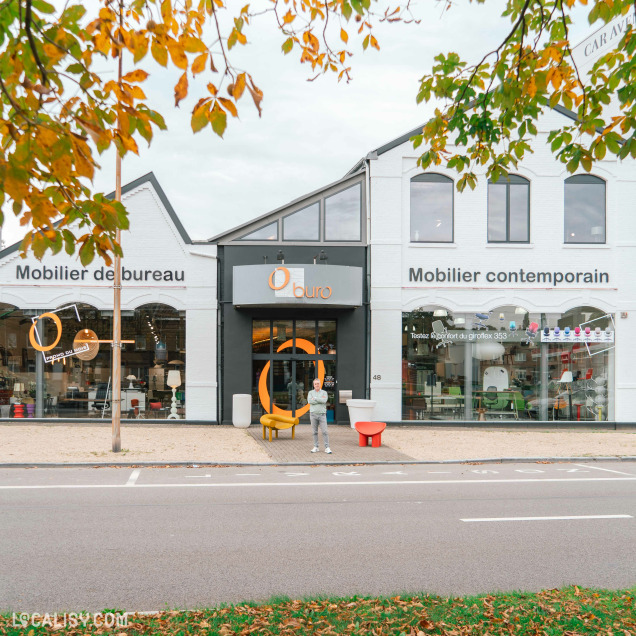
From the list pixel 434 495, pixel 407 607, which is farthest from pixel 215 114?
pixel 434 495

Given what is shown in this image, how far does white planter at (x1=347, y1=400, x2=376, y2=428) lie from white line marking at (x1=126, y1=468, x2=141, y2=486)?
24.2ft

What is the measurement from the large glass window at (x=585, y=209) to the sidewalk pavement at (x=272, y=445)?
20.1ft

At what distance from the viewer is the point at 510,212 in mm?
20953

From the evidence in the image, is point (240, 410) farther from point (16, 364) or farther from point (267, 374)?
point (16, 364)

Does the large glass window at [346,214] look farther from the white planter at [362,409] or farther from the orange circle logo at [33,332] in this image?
the orange circle logo at [33,332]

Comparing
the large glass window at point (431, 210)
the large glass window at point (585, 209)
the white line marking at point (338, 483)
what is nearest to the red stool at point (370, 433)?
the white line marking at point (338, 483)

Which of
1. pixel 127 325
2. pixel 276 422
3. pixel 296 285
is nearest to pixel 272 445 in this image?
pixel 276 422

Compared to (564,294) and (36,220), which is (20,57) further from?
(564,294)

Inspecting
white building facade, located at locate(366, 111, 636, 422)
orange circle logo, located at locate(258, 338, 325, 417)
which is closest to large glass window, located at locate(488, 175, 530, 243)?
white building facade, located at locate(366, 111, 636, 422)

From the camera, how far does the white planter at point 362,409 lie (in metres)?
18.5

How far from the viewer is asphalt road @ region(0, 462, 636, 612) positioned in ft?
19.1

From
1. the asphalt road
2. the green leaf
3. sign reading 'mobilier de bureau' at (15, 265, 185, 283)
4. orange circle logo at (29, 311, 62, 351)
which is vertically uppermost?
sign reading 'mobilier de bureau' at (15, 265, 185, 283)

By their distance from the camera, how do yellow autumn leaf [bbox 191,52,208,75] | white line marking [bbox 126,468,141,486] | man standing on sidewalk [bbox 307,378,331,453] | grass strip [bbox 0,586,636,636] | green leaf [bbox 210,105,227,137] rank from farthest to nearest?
man standing on sidewalk [bbox 307,378,331,453], white line marking [bbox 126,468,141,486], grass strip [bbox 0,586,636,636], yellow autumn leaf [bbox 191,52,208,75], green leaf [bbox 210,105,227,137]

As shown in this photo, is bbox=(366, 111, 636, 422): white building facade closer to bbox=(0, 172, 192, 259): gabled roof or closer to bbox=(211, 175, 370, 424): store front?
bbox=(211, 175, 370, 424): store front
